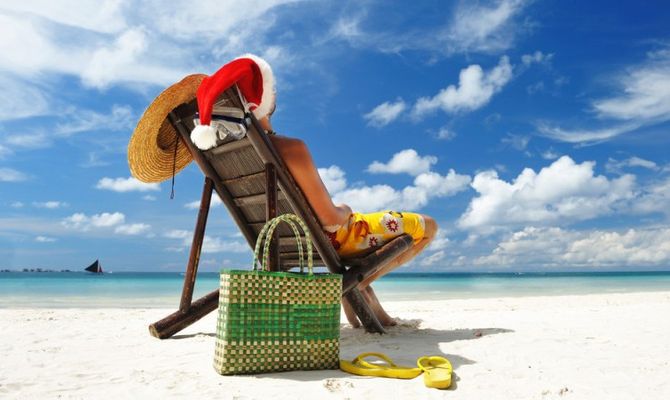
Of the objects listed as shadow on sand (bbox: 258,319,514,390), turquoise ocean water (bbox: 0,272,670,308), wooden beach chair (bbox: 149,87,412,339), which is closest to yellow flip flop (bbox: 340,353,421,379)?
shadow on sand (bbox: 258,319,514,390)

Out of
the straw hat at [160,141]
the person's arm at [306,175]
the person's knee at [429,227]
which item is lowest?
the person's knee at [429,227]

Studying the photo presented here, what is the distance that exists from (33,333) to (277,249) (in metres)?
2.95

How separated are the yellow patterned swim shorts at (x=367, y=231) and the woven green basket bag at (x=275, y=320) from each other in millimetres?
1117

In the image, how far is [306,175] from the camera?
3.74 meters

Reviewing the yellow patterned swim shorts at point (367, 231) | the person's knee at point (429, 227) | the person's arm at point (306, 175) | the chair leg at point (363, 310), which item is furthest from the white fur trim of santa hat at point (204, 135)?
the person's knee at point (429, 227)

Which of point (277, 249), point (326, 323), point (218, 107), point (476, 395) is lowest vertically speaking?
point (476, 395)

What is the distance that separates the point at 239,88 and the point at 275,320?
1524 mm

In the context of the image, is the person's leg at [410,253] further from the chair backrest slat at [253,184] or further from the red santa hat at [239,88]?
the red santa hat at [239,88]

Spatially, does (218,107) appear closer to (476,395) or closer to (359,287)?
(359,287)

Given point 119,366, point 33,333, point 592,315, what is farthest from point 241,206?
point 592,315

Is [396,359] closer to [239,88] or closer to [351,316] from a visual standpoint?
[351,316]

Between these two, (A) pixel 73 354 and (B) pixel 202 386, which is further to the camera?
(A) pixel 73 354

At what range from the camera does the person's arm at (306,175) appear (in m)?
3.71

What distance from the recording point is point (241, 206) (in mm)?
4445
